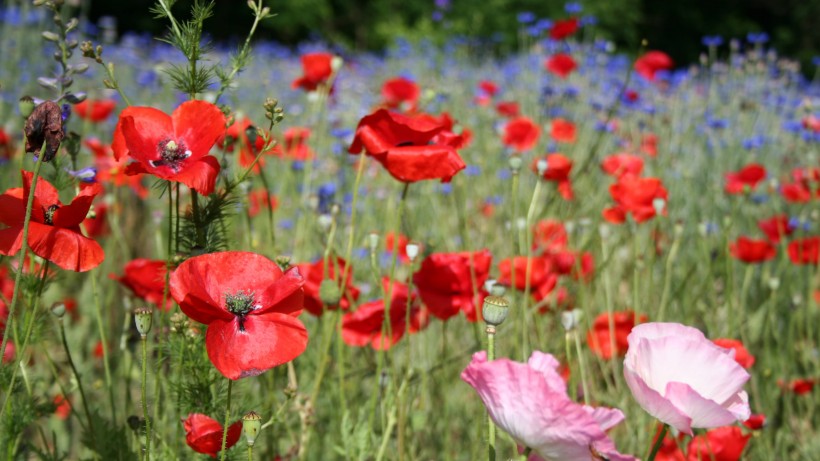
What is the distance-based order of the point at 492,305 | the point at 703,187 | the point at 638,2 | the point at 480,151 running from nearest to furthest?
1. the point at 492,305
2. the point at 703,187
3. the point at 480,151
4. the point at 638,2

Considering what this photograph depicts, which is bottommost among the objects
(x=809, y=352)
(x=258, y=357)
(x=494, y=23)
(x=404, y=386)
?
(x=494, y=23)

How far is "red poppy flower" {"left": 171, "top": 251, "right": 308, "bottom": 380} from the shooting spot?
0.76 metres

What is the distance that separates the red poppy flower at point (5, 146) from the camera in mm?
2164

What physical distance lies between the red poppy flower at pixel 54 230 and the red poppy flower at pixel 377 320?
19.3 inches

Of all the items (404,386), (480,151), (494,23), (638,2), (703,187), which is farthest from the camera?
(638,2)

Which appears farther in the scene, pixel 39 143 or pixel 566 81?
pixel 566 81

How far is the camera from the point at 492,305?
776mm

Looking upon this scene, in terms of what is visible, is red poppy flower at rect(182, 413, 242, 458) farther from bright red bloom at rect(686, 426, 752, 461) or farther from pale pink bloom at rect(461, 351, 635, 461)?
bright red bloom at rect(686, 426, 752, 461)

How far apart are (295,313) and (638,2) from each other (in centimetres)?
1233

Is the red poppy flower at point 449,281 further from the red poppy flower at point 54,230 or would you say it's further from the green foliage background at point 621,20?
the green foliage background at point 621,20

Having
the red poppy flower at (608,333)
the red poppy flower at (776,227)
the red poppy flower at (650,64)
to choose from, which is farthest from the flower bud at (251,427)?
the red poppy flower at (650,64)

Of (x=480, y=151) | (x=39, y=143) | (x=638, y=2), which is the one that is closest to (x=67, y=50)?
(x=39, y=143)

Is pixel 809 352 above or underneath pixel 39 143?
underneath

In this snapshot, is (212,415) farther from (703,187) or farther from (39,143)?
(703,187)
